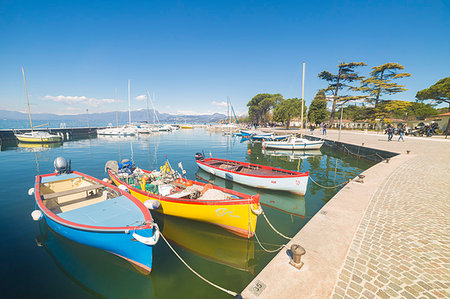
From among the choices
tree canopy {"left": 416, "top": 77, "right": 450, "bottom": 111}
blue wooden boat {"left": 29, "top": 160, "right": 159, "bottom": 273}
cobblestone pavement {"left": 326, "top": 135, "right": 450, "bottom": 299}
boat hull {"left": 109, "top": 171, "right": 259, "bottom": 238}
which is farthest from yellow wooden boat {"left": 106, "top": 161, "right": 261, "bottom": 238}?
tree canopy {"left": 416, "top": 77, "right": 450, "bottom": 111}

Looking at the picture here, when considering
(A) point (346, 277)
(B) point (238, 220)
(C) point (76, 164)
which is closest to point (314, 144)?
(B) point (238, 220)

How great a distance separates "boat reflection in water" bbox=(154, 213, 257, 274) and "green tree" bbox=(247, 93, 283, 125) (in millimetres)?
89266

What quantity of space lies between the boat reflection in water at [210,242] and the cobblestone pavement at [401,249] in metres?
3.39

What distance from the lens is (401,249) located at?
508 cm

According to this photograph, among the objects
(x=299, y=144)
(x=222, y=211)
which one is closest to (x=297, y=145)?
(x=299, y=144)

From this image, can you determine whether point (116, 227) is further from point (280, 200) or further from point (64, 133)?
point (64, 133)

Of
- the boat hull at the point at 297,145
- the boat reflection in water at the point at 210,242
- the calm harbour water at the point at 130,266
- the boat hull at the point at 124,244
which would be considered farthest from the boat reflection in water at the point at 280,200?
the boat hull at the point at 297,145

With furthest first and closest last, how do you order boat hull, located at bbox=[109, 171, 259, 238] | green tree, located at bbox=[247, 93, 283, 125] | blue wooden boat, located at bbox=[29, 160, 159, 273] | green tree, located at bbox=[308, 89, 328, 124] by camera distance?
1. green tree, located at bbox=[247, 93, 283, 125]
2. green tree, located at bbox=[308, 89, 328, 124]
3. boat hull, located at bbox=[109, 171, 259, 238]
4. blue wooden boat, located at bbox=[29, 160, 159, 273]

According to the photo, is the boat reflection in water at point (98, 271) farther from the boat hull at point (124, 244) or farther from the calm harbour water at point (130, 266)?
the boat hull at point (124, 244)

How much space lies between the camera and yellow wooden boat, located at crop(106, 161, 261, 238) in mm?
7258

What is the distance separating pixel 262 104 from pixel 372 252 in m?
93.1

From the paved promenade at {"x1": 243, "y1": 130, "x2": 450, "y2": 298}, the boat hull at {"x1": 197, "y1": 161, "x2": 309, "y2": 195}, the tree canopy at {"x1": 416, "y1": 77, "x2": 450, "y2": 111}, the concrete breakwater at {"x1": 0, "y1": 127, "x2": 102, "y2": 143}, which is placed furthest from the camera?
the concrete breakwater at {"x1": 0, "y1": 127, "x2": 102, "y2": 143}

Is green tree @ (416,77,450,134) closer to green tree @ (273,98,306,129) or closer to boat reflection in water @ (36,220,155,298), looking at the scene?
green tree @ (273,98,306,129)

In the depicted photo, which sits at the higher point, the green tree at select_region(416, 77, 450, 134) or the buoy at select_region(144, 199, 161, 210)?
the green tree at select_region(416, 77, 450, 134)
